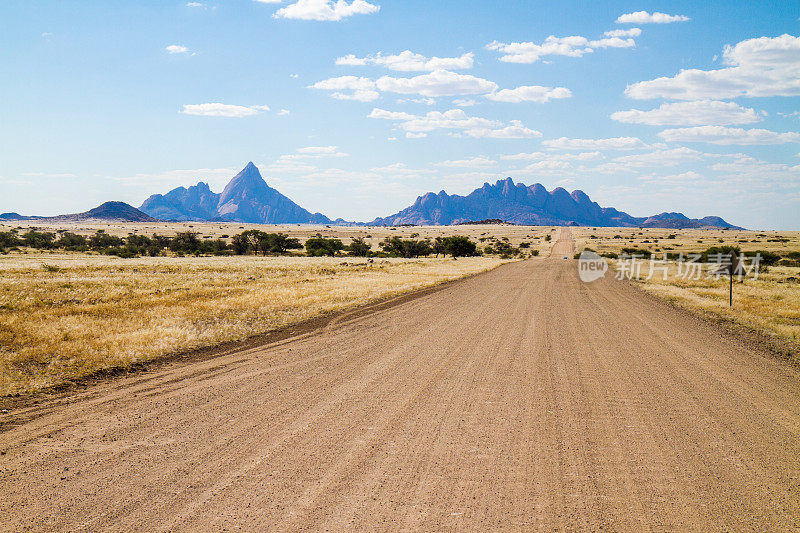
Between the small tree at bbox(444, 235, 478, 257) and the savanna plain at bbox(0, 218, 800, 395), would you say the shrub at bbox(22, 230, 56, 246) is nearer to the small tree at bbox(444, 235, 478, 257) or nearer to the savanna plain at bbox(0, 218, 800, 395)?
the savanna plain at bbox(0, 218, 800, 395)

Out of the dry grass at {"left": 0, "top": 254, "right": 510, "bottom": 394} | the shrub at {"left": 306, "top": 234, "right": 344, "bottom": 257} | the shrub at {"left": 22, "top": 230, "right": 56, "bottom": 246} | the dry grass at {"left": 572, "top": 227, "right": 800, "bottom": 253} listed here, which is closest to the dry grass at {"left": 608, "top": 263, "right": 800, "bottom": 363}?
the dry grass at {"left": 0, "top": 254, "right": 510, "bottom": 394}

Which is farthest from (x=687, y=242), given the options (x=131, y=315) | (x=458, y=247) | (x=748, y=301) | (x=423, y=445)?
(x=423, y=445)

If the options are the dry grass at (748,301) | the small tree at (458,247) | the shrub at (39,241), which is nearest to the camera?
the dry grass at (748,301)

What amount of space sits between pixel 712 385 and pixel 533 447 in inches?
196

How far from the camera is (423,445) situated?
598 cm

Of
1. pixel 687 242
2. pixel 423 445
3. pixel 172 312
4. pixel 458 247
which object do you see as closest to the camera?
pixel 423 445

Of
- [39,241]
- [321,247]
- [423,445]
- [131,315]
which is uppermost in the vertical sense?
[321,247]

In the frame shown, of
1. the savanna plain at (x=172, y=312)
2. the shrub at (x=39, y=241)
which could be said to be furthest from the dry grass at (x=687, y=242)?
the shrub at (x=39, y=241)

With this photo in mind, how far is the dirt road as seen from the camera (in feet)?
14.8

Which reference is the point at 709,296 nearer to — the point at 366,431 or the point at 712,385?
the point at 712,385

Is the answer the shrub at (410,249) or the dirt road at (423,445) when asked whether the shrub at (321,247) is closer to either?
the shrub at (410,249)

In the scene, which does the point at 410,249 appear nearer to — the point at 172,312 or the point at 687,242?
the point at 172,312

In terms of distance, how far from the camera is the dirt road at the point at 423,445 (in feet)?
14.8

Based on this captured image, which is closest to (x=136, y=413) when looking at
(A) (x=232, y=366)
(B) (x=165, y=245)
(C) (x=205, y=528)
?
(A) (x=232, y=366)
